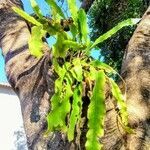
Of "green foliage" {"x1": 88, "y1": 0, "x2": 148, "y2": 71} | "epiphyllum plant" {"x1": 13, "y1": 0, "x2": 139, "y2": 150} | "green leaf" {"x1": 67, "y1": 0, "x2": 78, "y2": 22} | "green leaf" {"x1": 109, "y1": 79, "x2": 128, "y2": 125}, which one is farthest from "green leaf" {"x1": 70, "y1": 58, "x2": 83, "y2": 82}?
"green foliage" {"x1": 88, "y1": 0, "x2": 148, "y2": 71}

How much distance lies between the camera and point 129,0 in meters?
5.16

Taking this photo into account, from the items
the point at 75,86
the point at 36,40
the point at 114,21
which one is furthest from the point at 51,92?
the point at 114,21

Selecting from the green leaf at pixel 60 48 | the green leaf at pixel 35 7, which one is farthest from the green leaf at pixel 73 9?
the green leaf at pixel 60 48

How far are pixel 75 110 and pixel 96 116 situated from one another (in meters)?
0.10

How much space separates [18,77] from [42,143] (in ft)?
1.32

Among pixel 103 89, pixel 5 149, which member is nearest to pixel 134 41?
pixel 103 89

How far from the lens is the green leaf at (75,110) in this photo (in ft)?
4.91

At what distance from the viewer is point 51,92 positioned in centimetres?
168

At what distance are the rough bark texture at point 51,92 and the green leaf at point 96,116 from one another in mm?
91

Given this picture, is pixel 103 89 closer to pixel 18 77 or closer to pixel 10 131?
pixel 18 77

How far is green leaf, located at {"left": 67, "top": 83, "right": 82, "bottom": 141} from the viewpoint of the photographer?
150cm

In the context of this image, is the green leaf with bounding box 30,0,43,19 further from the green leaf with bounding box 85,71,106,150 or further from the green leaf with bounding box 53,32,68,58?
the green leaf with bounding box 85,71,106,150

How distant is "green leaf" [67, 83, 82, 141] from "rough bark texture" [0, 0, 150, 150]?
7 centimetres

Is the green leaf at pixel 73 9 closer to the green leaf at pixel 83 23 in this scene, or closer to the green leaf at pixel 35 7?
the green leaf at pixel 83 23
